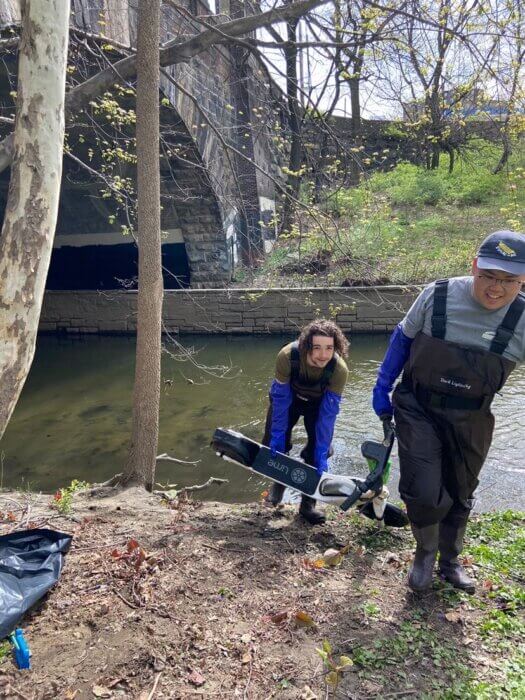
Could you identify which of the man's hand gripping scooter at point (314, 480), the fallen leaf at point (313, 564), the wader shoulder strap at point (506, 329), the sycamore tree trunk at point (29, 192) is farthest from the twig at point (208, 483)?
the wader shoulder strap at point (506, 329)

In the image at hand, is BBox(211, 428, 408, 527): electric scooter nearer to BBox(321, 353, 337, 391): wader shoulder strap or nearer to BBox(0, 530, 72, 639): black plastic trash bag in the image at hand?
BBox(321, 353, 337, 391): wader shoulder strap

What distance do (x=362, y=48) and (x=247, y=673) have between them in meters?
6.08

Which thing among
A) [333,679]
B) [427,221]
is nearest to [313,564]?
[333,679]

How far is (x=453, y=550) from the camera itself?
2.87m

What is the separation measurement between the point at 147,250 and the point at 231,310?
9.04 meters

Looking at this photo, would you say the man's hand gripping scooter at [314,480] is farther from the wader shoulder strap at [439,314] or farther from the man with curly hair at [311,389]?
the wader shoulder strap at [439,314]

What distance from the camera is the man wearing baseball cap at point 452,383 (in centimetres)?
246

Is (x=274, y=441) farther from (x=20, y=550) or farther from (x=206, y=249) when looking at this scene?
(x=206, y=249)

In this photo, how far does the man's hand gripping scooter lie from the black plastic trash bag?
1.31m

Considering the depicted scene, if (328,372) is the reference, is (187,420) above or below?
below

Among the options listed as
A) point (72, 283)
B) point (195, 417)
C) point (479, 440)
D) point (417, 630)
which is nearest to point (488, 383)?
point (479, 440)

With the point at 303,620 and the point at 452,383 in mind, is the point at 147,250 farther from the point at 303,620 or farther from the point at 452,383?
the point at 303,620

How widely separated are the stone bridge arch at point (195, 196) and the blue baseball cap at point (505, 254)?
7.30 meters

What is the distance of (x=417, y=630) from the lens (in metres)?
2.49
